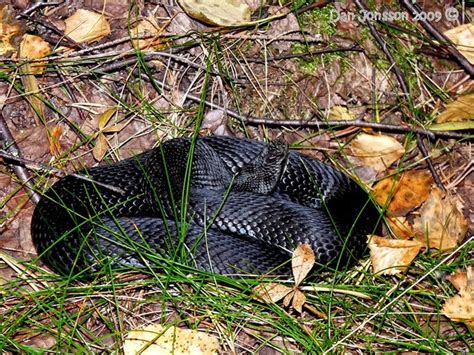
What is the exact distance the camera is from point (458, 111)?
542cm

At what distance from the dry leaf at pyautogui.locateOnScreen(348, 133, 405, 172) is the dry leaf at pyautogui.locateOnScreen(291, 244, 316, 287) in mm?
1254

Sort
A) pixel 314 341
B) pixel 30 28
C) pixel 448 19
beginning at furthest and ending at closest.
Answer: pixel 448 19 → pixel 30 28 → pixel 314 341

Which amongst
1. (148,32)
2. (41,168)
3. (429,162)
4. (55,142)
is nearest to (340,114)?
(429,162)

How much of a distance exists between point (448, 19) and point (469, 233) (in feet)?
5.82

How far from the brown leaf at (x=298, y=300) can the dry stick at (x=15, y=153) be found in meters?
1.80

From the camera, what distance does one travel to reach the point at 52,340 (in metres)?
4.14

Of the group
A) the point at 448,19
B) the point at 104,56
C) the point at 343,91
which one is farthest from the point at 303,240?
the point at 448,19

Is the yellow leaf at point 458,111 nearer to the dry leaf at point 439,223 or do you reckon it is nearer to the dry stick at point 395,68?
the dry stick at point 395,68

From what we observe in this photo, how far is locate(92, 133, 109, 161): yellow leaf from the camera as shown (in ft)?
17.2

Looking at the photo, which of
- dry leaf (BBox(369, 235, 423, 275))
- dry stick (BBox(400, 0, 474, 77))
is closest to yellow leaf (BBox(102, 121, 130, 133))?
dry leaf (BBox(369, 235, 423, 275))

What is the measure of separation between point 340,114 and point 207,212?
57.3 inches

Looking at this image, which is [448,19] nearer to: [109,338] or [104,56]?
[104,56]

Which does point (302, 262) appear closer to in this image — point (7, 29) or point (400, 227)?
point (400, 227)

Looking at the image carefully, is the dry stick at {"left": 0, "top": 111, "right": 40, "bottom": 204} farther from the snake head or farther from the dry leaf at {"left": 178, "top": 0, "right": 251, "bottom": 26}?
the dry leaf at {"left": 178, "top": 0, "right": 251, "bottom": 26}
